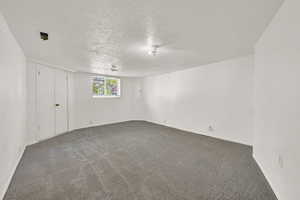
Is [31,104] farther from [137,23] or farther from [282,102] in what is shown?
[282,102]

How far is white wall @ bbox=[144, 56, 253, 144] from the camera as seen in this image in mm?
3160

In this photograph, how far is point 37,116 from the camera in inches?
134

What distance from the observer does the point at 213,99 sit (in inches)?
149

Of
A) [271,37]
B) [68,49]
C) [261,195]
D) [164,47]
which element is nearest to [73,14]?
[68,49]

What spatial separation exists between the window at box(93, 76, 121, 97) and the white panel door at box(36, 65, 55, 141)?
1.78m

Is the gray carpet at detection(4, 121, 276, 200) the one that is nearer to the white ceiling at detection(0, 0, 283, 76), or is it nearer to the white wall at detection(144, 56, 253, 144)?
the white wall at detection(144, 56, 253, 144)

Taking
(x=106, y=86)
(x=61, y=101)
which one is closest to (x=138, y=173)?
(x=61, y=101)

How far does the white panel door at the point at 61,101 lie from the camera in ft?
13.3

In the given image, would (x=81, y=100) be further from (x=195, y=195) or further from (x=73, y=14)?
→ (x=195, y=195)

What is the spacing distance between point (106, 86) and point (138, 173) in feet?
15.3

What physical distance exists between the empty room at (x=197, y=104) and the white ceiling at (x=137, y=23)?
16mm

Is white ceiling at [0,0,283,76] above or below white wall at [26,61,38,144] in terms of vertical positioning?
above

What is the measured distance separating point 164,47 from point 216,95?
7.30 feet

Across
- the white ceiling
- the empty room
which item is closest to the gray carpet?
the empty room
